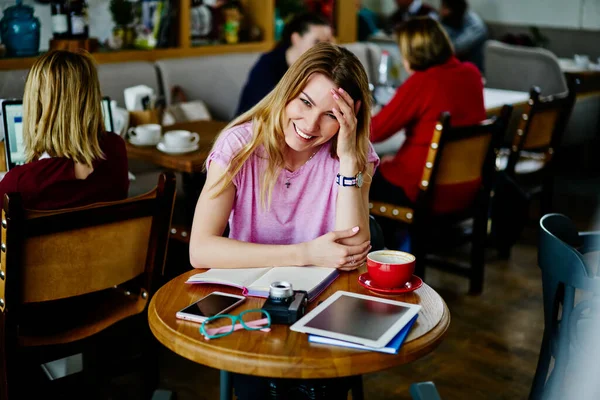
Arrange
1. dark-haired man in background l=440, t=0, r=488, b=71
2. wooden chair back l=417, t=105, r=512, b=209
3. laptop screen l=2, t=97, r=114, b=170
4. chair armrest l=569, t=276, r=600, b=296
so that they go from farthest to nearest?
dark-haired man in background l=440, t=0, r=488, b=71, wooden chair back l=417, t=105, r=512, b=209, laptop screen l=2, t=97, r=114, b=170, chair armrest l=569, t=276, r=600, b=296

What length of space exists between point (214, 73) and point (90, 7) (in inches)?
30.2

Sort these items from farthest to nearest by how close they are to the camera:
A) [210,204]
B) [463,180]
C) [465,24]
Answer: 1. [465,24]
2. [463,180]
3. [210,204]

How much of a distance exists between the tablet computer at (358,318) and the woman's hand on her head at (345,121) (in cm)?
41

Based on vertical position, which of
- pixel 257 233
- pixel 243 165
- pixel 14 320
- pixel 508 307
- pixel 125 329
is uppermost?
pixel 243 165

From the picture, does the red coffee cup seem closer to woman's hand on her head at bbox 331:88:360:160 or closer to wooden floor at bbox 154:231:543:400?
woman's hand on her head at bbox 331:88:360:160

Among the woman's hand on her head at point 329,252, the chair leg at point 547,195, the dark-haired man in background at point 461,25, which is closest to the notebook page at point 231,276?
the woman's hand on her head at point 329,252

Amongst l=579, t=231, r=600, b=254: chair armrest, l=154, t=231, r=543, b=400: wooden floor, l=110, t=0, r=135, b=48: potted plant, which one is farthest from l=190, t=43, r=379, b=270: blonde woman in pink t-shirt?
l=110, t=0, r=135, b=48: potted plant

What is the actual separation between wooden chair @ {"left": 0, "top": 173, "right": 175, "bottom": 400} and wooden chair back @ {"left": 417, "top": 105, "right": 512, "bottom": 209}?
129cm

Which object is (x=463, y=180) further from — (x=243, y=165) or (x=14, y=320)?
(x=14, y=320)

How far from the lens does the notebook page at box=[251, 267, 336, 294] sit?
1.54m

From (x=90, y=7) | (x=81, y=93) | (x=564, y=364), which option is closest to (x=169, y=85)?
(x=90, y=7)

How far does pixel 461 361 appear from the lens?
279 centimetres

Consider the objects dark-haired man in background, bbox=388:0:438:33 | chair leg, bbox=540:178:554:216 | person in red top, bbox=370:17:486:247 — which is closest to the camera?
person in red top, bbox=370:17:486:247

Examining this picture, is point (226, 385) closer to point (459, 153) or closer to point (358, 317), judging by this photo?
point (358, 317)
